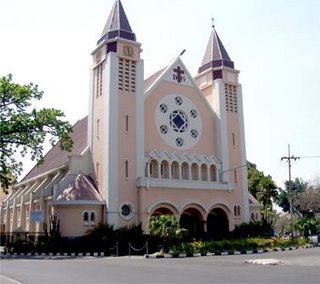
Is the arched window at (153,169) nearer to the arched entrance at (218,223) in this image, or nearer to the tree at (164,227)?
the tree at (164,227)

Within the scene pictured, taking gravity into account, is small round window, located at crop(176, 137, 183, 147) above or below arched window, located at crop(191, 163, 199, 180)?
above

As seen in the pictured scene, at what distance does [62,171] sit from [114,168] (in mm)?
6725

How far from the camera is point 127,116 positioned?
1272 inches

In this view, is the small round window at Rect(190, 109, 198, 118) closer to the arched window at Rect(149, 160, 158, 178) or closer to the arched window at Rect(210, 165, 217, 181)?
the arched window at Rect(210, 165, 217, 181)

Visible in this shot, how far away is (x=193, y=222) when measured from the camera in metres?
34.9

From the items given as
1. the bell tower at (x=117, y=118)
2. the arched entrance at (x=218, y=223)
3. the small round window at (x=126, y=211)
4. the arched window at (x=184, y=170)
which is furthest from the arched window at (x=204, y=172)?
the small round window at (x=126, y=211)

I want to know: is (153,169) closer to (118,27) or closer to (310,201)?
(118,27)

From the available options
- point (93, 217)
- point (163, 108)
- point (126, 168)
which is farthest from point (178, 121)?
point (93, 217)

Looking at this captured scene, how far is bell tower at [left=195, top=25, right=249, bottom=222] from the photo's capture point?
36500 mm

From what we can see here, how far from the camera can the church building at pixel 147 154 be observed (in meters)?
30.8

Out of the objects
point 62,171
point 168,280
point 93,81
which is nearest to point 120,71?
point 93,81

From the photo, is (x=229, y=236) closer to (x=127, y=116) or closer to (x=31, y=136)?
(x=127, y=116)

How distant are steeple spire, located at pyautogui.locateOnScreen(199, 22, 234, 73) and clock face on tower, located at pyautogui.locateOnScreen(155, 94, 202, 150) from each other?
532 cm

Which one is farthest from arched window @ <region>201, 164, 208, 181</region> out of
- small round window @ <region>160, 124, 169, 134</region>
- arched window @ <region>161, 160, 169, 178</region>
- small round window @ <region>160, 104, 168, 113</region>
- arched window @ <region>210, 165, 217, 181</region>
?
small round window @ <region>160, 104, 168, 113</region>
